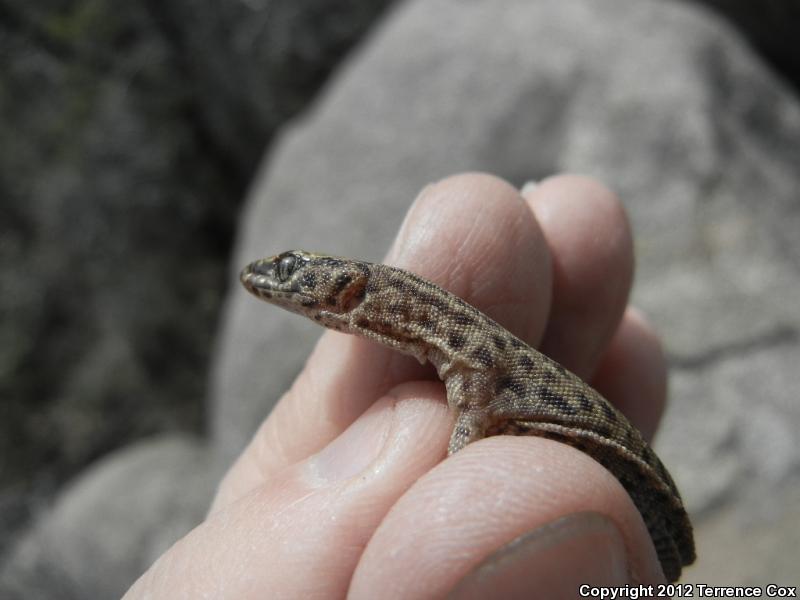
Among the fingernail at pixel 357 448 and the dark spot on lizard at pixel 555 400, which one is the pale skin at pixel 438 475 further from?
the dark spot on lizard at pixel 555 400

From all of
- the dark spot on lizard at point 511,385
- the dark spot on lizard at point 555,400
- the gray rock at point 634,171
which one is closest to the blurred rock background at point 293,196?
the gray rock at point 634,171

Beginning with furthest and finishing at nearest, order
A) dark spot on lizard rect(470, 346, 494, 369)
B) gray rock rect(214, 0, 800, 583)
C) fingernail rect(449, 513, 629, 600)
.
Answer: gray rock rect(214, 0, 800, 583)
dark spot on lizard rect(470, 346, 494, 369)
fingernail rect(449, 513, 629, 600)

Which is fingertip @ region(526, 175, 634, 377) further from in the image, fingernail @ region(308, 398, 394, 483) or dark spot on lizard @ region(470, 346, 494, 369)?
fingernail @ region(308, 398, 394, 483)

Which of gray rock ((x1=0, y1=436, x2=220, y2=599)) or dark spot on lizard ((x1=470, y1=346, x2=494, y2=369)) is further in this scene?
gray rock ((x1=0, y1=436, x2=220, y2=599))

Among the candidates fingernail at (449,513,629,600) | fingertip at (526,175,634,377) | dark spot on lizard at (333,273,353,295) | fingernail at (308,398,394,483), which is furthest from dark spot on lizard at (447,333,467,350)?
fingertip at (526,175,634,377)

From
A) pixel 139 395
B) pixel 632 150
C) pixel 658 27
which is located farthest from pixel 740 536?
pixel 139 395

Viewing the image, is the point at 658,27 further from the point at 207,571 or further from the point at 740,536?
the point at 207,571
